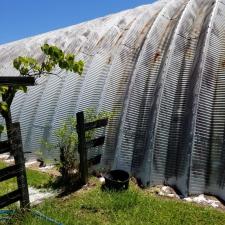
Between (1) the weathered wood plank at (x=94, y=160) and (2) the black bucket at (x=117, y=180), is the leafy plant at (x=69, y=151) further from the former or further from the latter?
(2) the black bucket at (x=117, y=180)

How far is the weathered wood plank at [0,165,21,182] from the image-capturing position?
982 centimetres

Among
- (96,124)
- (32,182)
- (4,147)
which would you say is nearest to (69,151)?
(96,124)

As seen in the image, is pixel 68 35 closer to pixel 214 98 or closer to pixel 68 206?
pixel 214 98

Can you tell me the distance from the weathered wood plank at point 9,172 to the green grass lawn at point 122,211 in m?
0.90

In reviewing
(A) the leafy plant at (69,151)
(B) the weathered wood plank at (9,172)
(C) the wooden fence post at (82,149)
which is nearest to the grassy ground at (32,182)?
(A) the leafy plant at (69,151)

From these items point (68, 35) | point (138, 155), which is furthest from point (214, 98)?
point (68, 35)

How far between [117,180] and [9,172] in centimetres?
369

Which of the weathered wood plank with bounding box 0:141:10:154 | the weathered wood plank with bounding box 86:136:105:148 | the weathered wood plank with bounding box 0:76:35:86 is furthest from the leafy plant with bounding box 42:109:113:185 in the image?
the weathered wood plank with bounding box 0:76:35:86

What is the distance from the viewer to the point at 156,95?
13719 millimetres

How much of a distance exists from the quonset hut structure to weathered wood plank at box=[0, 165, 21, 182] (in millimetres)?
4151

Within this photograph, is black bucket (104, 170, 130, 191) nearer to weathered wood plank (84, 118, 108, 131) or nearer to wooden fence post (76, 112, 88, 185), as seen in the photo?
wooden fence post (76, 112, 88, 185)

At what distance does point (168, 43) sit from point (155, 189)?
523 cm

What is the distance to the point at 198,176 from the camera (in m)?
12.2

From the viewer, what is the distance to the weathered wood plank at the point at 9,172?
982 cm
